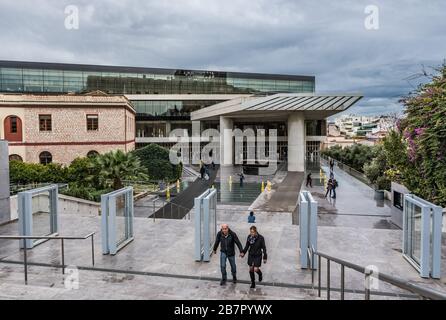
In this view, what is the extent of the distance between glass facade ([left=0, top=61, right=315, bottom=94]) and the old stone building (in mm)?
32872

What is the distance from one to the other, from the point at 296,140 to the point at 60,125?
2377 centimetres

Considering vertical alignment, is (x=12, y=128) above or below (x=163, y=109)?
below

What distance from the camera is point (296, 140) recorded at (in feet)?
129

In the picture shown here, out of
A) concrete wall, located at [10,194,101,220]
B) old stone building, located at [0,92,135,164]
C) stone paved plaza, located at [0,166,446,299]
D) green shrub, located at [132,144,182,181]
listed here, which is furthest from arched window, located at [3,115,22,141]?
stone paved plaza, located at [0,166,446,299]

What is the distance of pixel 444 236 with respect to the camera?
11.7m

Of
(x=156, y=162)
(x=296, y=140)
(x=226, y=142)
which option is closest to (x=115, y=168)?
(x=156, y=162)

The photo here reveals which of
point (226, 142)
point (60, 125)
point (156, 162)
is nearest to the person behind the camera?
point (156, 162)

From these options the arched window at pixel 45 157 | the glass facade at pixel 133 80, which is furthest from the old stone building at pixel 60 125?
the glass facade at pixel 133 80

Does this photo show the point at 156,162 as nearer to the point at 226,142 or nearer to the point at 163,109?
the point at 226,142

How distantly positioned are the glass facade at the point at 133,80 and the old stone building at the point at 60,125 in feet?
108

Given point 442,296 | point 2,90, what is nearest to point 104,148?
point 442,296

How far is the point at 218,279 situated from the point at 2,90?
65375 millimetres

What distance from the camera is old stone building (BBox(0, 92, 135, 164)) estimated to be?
102 feet

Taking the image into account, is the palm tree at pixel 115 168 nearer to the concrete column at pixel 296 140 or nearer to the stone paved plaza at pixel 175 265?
the stone paved plaza at pixel 175 265
